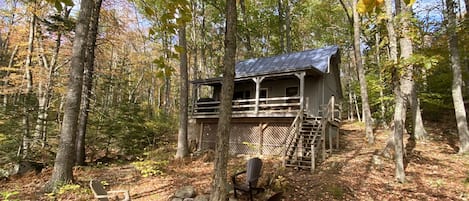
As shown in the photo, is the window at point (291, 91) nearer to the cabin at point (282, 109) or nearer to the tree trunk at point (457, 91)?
the cabin at point (282, 109)

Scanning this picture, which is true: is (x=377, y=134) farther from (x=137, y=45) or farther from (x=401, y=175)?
(x=137, y=45)

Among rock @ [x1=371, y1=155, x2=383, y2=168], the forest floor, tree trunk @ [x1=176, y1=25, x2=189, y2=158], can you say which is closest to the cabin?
the forest floor

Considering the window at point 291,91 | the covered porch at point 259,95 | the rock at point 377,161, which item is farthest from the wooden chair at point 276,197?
the window at point 291,91

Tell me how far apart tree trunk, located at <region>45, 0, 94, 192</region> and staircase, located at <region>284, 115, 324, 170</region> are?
7.06m

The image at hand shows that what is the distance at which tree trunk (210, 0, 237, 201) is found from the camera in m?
4.64

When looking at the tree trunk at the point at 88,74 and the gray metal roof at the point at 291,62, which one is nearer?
the tree trunk at the point at 88,74

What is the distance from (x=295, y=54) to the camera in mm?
16219

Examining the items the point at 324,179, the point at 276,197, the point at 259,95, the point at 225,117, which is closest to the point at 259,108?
the point at 259,95

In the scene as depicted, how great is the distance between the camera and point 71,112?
710 cm

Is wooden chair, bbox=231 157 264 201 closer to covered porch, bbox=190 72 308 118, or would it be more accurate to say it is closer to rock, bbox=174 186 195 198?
rock, bbox=174 186 195 198

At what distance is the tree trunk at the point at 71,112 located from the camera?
679 cm

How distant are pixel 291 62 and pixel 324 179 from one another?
8.60m

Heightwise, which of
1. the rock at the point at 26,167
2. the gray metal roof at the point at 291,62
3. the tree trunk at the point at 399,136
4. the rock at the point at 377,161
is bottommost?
the rock at the point at 26,167

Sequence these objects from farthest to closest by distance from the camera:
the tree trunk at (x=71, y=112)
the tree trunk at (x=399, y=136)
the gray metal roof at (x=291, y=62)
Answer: the gray metal roof at (x=291, y=62)
the tree trunk at (x=399, y=136)
the tree trunk at (x=71, y=112)
